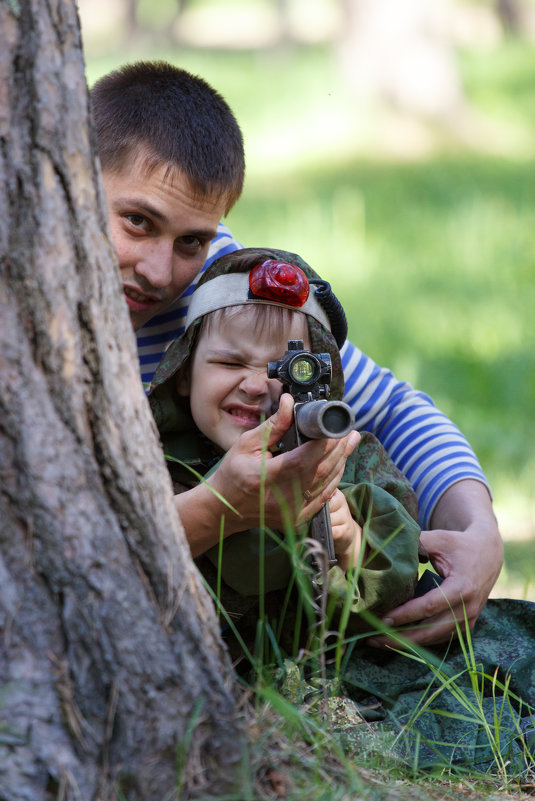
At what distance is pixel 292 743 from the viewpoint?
1715mm

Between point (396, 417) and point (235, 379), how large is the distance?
786mm

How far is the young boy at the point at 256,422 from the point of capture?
2.47 meters

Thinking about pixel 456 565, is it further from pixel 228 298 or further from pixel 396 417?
pixel 228 298

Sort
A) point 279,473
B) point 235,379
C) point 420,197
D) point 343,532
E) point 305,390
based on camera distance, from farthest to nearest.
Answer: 1. point 420,197
2. point 235,379
3. point 343,532
4. point 305,390
5. point 279,473

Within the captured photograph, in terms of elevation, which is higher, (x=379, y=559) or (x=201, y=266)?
(x=201, y=266)

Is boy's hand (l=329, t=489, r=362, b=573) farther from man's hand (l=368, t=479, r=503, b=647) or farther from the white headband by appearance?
the white headband

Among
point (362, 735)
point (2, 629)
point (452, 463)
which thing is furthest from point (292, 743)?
point (452, 463)

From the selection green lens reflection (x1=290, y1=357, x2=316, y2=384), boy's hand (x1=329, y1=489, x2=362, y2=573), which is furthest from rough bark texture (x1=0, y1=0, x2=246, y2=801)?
boy's hand (x1=329, y1=489, x2=362, y2=573)

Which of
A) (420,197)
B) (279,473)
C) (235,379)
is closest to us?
(279,473)

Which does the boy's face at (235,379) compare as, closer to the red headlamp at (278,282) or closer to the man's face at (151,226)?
the red headlamp at (278,282)


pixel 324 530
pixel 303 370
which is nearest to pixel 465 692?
pixel 324 530

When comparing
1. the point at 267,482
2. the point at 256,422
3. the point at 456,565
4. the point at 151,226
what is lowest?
the point at 456,565

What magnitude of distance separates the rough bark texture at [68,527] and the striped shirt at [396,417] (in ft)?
4.93

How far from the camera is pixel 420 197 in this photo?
10836mm
